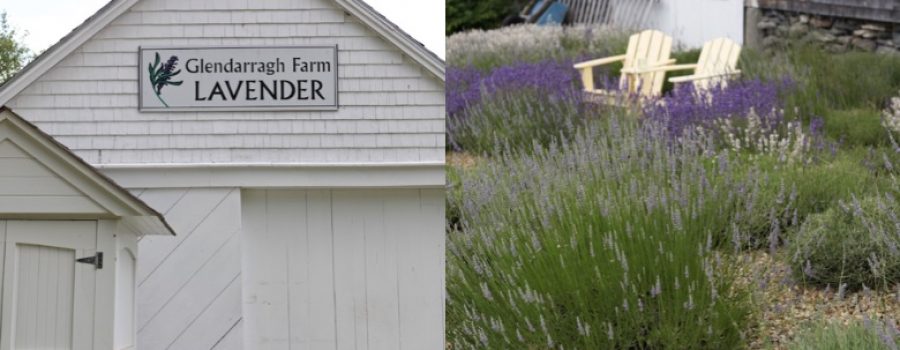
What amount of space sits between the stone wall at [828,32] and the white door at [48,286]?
6.56 metres

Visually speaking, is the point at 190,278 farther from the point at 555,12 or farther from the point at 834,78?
the point at 555,12

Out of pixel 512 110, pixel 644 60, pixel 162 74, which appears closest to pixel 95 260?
pixel 162 74

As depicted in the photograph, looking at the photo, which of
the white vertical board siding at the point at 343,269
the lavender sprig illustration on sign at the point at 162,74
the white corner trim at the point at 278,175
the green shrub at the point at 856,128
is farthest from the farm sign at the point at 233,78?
the green shrub at the point at 856,128

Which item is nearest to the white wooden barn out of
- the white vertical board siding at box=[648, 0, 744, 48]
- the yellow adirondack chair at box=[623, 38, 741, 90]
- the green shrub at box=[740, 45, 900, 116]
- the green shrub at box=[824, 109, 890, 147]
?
the green shrub at box=[824, 109, 890, 147]

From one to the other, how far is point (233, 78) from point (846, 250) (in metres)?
1.57

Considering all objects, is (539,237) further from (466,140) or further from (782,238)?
(466,140)

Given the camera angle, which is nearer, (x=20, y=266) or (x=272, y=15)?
(x=20, y=266)

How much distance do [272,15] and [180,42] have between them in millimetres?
423

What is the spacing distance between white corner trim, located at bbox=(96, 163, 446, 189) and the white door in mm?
841

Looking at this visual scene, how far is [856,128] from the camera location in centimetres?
505

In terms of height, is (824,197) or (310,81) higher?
(310,81)

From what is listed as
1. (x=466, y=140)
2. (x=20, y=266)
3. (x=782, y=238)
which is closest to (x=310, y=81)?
(x=20, y=266)

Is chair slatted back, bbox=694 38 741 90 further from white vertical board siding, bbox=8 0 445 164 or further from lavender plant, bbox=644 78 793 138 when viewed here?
white vertical board siding, bbox=8 0 445 164

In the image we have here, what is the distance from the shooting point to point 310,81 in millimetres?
3199
